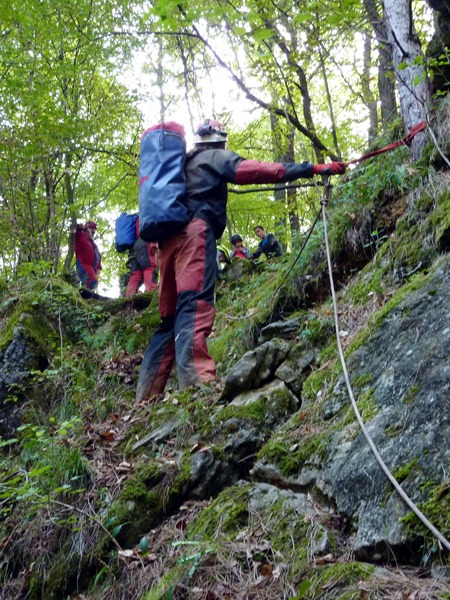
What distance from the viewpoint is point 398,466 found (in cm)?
266

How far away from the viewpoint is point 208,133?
18.8 ft

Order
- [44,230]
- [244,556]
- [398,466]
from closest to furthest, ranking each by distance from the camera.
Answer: [398,466] → [244,556] → [44,230]

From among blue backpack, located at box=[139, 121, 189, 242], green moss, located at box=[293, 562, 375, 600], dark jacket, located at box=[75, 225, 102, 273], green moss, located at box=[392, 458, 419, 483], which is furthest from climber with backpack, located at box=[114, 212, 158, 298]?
green moss, located at box=[293, 562, 375, 600]

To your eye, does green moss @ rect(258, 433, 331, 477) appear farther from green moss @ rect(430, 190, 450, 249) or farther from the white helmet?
the white helmet

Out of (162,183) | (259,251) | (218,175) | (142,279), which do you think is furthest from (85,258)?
(218,175)

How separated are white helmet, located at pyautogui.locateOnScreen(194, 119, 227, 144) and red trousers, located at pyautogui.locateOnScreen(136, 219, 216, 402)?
2.89 ft

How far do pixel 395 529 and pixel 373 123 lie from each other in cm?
1314

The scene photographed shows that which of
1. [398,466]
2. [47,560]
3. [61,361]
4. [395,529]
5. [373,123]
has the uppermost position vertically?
[373,123]

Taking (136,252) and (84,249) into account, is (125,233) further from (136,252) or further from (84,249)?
(84,249)

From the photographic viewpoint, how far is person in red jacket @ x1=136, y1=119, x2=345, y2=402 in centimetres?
525

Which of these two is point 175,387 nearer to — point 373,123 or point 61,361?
point 61,361

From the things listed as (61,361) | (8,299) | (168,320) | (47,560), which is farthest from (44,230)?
(47,560)

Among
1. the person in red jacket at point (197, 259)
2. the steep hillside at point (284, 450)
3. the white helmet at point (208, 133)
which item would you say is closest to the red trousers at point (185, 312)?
the person in red jacket at point (197, 259)

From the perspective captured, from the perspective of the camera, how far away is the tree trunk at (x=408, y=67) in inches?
217
